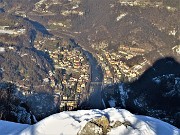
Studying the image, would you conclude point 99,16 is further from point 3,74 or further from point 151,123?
point 151,123

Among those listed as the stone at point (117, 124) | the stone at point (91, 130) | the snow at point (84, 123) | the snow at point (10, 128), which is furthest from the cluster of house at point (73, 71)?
the stone at point (91, 130)

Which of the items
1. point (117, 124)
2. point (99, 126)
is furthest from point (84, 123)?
point (117, 124)

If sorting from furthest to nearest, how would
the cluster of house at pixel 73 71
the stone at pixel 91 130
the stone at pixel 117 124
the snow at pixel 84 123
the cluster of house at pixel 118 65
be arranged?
the cluster of house at pixel 118 65
the cluster of house at pixel 73 71
the stone at pixel 117 124
the snow at pixel 84 123
the stone at pixel 91 130

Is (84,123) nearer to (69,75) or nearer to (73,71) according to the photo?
(69,75)

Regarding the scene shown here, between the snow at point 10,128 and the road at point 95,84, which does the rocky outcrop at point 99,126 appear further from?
the road at point 95,84

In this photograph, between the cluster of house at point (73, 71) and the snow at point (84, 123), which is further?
the cluster of house at point (73, 71)

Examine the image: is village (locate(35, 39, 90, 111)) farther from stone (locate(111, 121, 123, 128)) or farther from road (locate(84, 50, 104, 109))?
stone (locate(111, 121, 123, 128))
